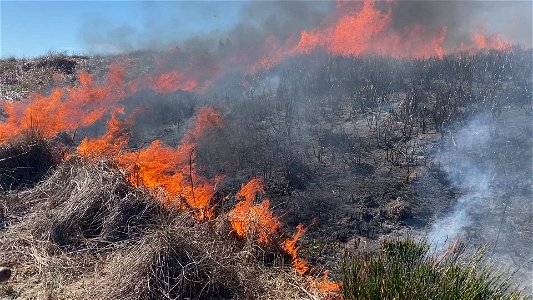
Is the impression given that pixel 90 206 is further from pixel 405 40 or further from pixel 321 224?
pixel 405 40

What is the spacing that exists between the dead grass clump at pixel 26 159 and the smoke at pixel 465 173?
22.5 feet

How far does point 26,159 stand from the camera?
823 centimetres

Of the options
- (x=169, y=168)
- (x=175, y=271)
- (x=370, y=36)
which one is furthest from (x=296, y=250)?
(x=370, y=36)

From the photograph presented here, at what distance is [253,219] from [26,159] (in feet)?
16.8

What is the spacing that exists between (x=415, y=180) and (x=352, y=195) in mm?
1028

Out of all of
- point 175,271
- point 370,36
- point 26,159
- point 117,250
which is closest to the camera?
point 175,271

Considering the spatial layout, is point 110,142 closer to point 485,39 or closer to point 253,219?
point 253,219

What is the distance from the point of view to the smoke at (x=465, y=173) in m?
5.60

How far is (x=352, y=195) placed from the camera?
650 centimetres

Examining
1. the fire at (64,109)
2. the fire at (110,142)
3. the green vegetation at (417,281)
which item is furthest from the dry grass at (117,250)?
the fire at (64,109)

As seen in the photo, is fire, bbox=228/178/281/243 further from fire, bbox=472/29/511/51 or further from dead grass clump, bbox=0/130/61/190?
fire, bbox=472/29/511/51

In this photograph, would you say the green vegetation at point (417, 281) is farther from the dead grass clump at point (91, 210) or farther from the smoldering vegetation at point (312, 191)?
the dead grass clump at point (91, 210)

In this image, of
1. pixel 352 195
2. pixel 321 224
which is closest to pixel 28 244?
pixel 321 224

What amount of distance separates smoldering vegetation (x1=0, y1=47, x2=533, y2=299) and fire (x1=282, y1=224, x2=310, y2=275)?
5.7 inches
